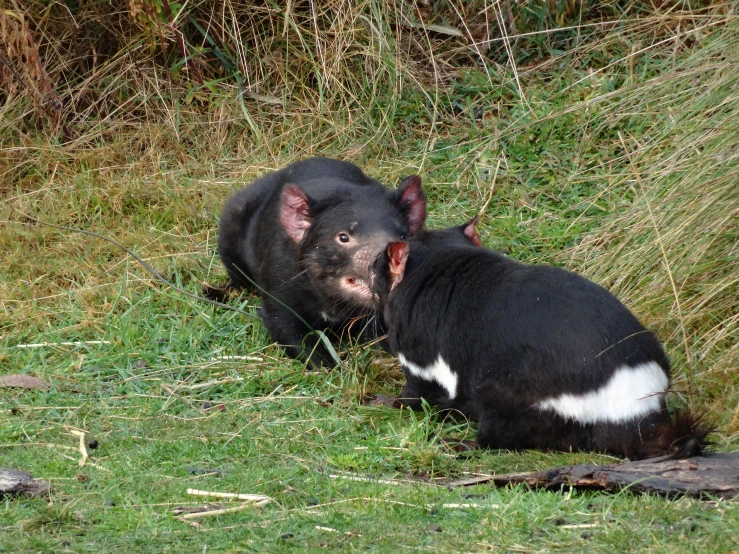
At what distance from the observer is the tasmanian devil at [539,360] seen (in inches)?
150

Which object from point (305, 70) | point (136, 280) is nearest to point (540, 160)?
point (305, 70)

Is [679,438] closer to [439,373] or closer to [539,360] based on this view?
[539,360]

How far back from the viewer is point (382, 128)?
7.60m

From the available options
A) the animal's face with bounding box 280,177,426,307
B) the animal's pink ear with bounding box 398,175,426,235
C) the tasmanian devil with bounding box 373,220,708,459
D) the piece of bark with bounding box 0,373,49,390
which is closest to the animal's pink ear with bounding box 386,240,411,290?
the tasmanian devil with bounding box 373,220,708,459

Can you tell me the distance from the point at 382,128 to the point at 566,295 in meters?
3.87

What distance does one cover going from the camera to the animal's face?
203 inches

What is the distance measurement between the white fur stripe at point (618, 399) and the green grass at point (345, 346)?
18cm

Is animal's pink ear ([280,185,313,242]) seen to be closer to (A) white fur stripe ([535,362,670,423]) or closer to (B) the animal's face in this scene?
(B) the animal's face

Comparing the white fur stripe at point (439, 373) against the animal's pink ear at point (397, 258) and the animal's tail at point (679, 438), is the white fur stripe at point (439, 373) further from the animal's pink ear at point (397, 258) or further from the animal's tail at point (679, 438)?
the animal's tail at point (679, 438)

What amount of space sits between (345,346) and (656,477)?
236 centimetres

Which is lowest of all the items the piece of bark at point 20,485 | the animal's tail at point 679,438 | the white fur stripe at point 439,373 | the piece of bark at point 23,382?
the piece of bark at point 23,382

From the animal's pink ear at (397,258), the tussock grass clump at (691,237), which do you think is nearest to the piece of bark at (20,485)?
the animal's pink ear at (397,258)

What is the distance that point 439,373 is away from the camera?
4.35 meters

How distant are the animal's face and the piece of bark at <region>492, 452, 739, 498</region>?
1.79 metres
